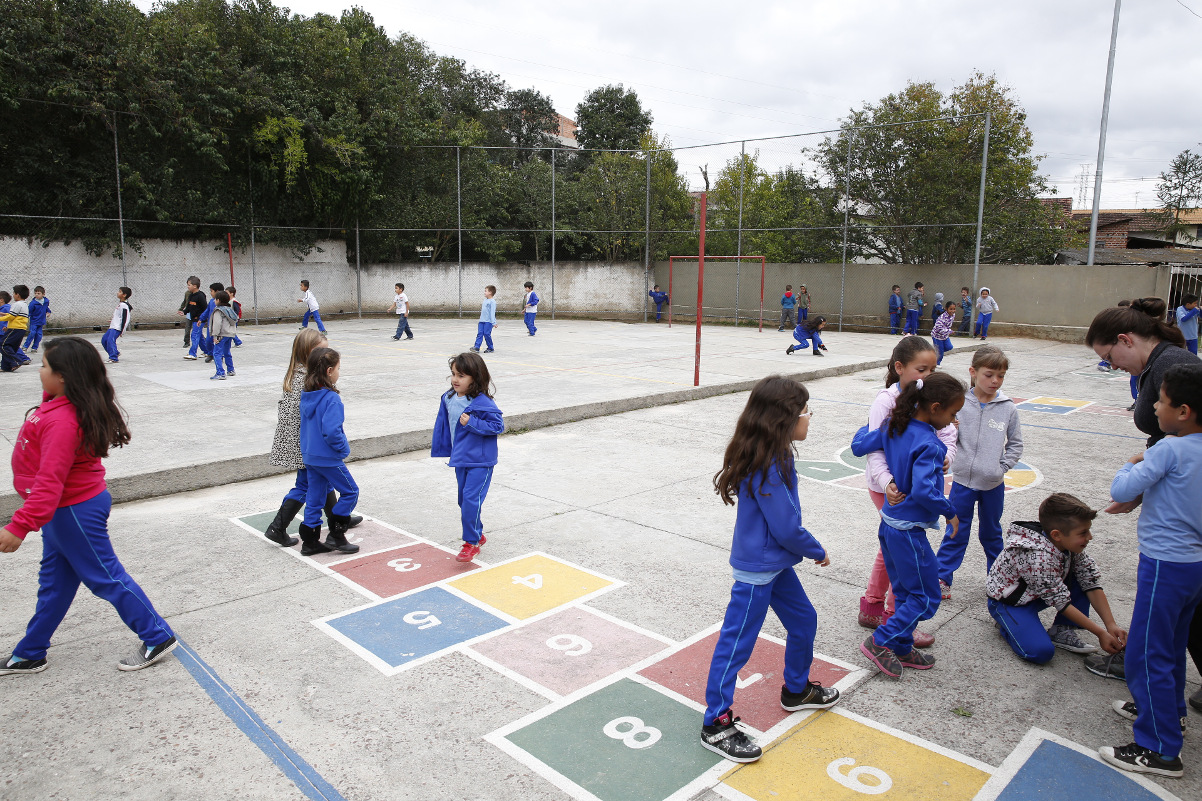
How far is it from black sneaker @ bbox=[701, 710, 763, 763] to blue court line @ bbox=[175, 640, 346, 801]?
4.66ft

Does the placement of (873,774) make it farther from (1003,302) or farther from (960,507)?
(1003,302)

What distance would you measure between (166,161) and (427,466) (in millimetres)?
19453

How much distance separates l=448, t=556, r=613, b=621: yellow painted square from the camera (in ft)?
14.8

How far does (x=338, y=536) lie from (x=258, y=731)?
2.26m

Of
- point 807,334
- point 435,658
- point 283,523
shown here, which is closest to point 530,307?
point 807,334

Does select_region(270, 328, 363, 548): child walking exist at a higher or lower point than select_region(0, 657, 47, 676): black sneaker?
higher

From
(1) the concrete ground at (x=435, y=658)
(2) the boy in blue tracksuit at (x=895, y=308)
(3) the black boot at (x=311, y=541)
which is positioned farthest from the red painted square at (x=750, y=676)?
(2) the boy in blue tracksuit at (x=895, y=308)

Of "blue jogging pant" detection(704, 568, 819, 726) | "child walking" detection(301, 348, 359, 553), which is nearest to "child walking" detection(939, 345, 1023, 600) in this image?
"blue jogging pant" detection(704, 568, 819, 726)

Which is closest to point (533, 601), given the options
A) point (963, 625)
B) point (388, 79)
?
point (963, 625)

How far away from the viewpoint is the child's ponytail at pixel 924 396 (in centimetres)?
359

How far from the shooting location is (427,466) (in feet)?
25.2

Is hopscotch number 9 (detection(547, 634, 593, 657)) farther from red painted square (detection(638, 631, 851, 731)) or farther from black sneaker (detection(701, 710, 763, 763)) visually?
black sneaker (detection(701, 710, 763, 763))

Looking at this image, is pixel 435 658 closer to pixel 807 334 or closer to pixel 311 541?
pixel 311 541

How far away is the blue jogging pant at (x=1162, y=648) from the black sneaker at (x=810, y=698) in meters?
1.17
